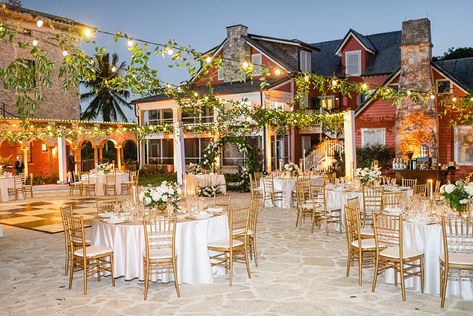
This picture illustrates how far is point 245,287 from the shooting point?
640 centimetres

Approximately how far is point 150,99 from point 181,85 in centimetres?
2068

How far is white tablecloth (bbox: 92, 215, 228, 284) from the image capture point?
6547 mm

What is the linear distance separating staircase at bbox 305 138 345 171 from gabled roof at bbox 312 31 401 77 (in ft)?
15.4

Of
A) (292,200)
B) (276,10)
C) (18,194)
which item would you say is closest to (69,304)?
(292,200)

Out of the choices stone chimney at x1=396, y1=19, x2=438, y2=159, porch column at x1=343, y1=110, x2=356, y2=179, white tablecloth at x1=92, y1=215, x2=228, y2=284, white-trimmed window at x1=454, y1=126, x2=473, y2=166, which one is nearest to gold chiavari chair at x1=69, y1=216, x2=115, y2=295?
white tablecloth at x1=92, y1=215, x2=228, y2=284

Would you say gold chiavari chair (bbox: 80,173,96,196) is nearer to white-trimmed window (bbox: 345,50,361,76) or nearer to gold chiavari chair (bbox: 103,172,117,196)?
gold chiavari chair (bbox: 103,172,117,196)

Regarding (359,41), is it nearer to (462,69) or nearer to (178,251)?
(462,69)

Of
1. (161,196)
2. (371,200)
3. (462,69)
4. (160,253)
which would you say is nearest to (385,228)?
(160,253)

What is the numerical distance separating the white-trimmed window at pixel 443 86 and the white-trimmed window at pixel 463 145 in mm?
1618

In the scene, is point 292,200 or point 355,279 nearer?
point 355,279

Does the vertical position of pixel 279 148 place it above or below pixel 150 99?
below

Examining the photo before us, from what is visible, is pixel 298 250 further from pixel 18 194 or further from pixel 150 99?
pixel 150 99

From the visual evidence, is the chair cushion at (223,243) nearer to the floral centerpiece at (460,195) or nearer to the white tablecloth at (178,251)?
the white tablecloth at (178,251)

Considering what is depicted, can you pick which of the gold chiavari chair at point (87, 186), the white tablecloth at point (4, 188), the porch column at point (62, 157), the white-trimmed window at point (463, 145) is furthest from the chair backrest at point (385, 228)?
the porch column at point (62, 157)
